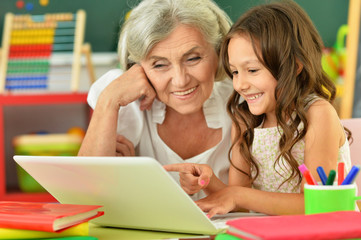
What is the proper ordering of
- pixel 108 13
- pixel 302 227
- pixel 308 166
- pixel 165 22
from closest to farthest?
pixel 302 227 < pixel 308 166 < pixel 165 22 < pixel 108 13

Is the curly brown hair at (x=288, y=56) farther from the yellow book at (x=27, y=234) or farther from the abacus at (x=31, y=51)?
the abacus at (x=31, y=51)

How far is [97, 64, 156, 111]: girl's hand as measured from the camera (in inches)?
65.5

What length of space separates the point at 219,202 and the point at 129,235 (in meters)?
0.27

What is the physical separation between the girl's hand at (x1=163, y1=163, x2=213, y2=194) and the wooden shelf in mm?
2528

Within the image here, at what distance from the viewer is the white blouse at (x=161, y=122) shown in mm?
1753

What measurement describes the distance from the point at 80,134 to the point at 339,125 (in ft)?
8.55

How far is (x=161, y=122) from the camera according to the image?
5.91 feet

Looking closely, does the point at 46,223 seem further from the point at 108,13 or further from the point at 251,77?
the point at 108,13

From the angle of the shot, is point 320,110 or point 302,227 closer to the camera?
point 302,227

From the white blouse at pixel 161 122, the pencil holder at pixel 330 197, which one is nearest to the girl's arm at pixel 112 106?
the white blouse at pixel 161 122

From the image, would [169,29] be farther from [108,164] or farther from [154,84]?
[108,164]

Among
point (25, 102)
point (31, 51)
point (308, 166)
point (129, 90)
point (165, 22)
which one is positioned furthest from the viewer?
point (31, 51)

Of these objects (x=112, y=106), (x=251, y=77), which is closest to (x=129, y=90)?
(x=112, y=106)

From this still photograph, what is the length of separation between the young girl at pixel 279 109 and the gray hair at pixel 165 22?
21 cm
